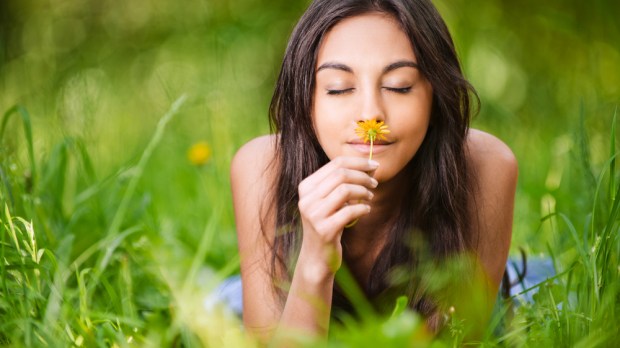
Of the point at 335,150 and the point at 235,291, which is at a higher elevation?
the point at 335,150

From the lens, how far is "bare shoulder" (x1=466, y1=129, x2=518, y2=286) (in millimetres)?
2037

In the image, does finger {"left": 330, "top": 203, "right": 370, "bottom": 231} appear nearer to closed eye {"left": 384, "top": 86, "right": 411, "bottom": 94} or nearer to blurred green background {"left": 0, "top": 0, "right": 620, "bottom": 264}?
closed eye {"left": 384, "top": 86, "right": 411, "bottom": 94}

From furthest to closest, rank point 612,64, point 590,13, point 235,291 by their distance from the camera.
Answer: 1. point 590,13
2. point 612,64
3. point 235,291

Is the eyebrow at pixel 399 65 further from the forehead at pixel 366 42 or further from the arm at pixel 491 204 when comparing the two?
the arm at pixel 491 204

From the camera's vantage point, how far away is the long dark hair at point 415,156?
1741 mm

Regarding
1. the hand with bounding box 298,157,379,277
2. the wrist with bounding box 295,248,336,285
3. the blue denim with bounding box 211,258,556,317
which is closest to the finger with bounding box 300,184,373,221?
the hand with bounding box 298,157,379,277

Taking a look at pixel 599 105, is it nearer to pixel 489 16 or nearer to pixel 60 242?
pixel 60 242

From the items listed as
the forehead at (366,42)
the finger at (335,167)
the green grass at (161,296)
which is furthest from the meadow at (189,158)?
the forehead at (366,42)

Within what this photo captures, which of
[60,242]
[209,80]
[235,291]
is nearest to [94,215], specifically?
[60,242]

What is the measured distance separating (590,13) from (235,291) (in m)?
2.93

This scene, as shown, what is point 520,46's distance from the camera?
5000mm

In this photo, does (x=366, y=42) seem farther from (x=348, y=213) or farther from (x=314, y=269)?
(x=314, y=269)

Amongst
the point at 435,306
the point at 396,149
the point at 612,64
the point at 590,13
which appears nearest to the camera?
the point at 396,149

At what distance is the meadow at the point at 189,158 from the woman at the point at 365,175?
13cm
